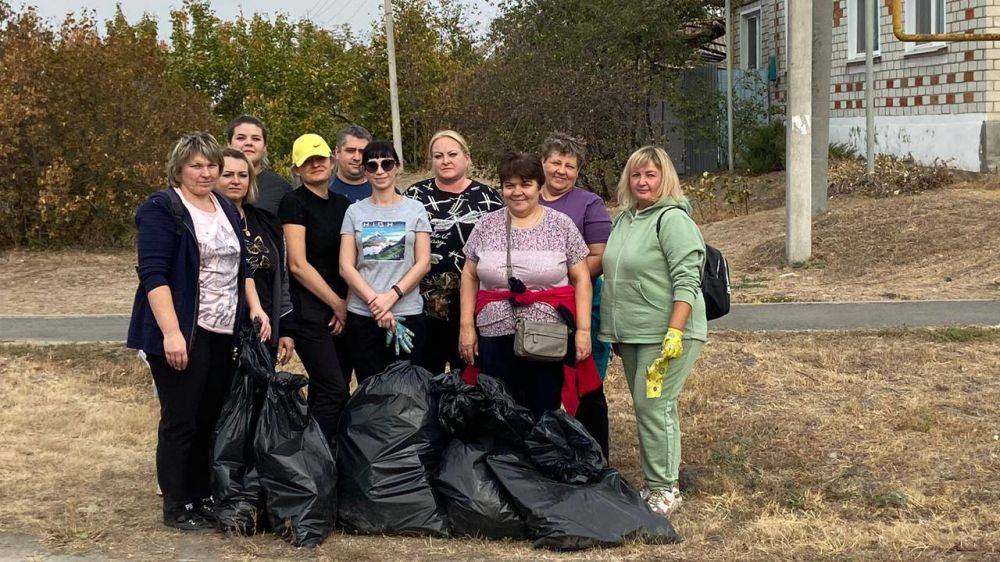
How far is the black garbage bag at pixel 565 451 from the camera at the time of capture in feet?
16.4

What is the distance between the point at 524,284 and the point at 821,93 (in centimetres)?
898

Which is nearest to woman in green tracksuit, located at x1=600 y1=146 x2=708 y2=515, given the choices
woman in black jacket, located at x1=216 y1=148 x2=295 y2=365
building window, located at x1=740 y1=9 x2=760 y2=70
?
woman in black jacket, located at x1=216 y1=148 x2=295 y2=365

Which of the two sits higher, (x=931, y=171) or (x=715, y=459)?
(x=931, y=171)

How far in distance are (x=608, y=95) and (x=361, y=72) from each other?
12.7m

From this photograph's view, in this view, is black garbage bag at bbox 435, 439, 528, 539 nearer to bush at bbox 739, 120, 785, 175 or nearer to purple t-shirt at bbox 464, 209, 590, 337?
purple t-shirt at bbox 464, 209, 590, 337

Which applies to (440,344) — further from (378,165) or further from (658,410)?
(658,410)

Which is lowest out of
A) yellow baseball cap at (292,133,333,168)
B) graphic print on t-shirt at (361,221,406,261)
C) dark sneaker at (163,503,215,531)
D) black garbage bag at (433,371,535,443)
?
dark sneaker at (163,503,215,531)

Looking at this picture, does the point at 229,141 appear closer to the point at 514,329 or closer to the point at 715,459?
the point at 514,329

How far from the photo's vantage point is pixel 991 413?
6.81 m

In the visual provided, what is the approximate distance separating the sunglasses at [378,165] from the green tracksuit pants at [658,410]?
54.5 inches

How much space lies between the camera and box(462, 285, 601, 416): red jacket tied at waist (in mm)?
5406

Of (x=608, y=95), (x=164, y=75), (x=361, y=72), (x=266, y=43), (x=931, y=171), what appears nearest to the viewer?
(x=931, y=171)

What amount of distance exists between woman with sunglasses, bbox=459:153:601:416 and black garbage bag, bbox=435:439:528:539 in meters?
0.55

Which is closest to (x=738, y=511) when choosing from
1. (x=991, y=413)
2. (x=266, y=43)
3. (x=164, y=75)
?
(x=991, y=413)
